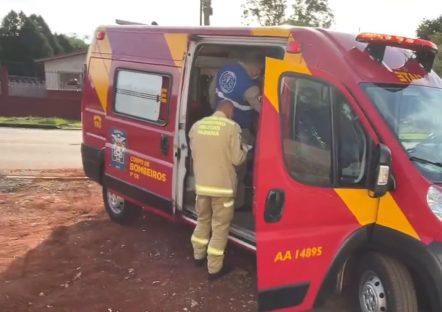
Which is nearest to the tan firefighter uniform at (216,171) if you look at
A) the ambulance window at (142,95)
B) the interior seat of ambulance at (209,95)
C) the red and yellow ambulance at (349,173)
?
the interior seat of ambulance at (209,95)

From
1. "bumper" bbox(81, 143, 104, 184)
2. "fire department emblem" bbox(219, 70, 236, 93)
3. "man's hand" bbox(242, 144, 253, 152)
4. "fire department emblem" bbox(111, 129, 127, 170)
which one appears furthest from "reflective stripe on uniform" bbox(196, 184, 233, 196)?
"bumper" bbox(81, 143, 104, 184)

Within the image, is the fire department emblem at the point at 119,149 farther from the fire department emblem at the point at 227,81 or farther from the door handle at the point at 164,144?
the fire department emblem at the point at 227,81

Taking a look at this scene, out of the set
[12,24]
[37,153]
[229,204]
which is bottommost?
[37,153]

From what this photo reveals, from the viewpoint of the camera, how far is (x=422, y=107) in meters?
4.02

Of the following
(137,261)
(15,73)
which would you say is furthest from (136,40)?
(15,73)

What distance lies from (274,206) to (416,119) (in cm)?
114

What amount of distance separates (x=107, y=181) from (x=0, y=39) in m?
66.7

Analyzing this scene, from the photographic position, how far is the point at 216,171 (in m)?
4.74

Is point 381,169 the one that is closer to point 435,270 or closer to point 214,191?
point 435,270

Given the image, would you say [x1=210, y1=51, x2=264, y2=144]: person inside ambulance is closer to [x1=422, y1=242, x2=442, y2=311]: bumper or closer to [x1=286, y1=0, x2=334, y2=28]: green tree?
[x1=422, y1=242, x2=442, y2=311]: bumper

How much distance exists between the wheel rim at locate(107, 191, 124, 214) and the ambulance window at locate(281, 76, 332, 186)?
10.4ft

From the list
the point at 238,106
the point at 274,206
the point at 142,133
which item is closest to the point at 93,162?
the point at 142,133

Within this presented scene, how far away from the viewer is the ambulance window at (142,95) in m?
5.61

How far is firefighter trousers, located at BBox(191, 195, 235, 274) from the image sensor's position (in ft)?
15.8
